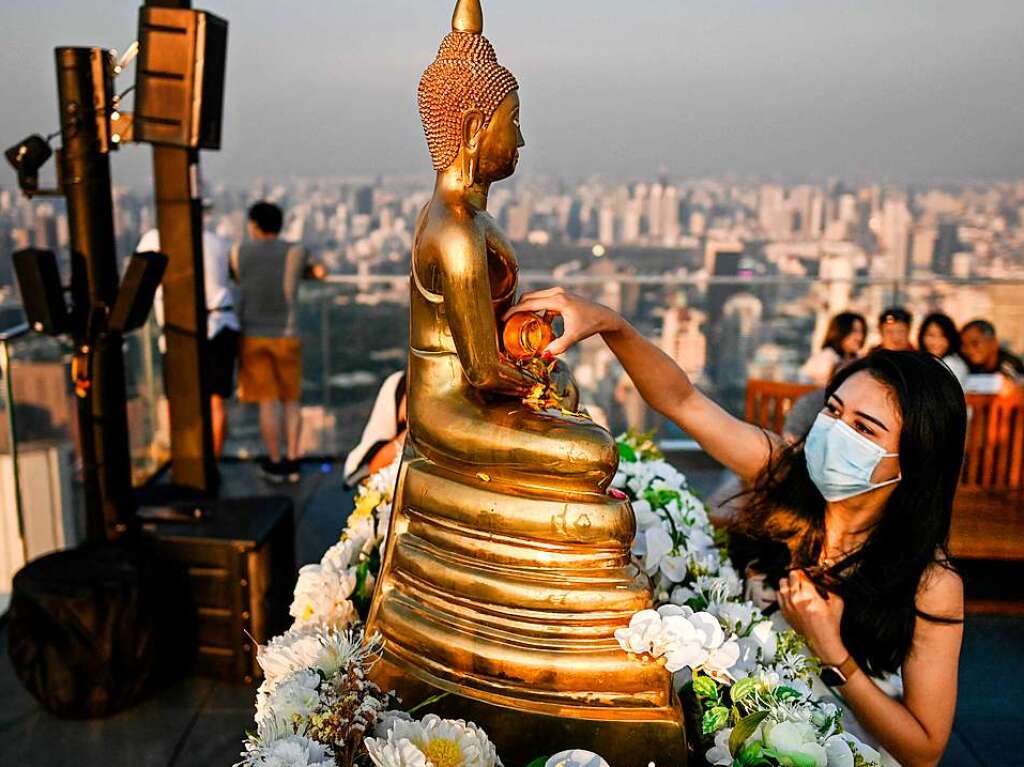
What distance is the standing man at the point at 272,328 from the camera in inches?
236

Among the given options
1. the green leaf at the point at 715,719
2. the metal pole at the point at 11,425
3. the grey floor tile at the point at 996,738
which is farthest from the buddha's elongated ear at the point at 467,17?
the metal pole at the point at 11,425

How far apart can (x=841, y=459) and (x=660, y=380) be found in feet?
1.49

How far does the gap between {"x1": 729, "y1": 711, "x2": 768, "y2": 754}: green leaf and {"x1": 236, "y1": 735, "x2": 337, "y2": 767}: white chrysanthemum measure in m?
0.66

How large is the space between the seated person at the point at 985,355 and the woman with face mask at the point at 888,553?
162 inches

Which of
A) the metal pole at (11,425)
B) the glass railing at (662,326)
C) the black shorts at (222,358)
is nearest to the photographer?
the metal pole at (11,425)

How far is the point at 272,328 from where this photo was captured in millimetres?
6156

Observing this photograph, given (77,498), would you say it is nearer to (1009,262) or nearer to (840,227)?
(840,227)

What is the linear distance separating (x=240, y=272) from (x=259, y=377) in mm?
717

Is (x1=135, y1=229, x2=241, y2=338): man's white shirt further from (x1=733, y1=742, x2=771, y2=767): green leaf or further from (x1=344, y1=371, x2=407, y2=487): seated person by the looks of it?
(x1=733, y1=742, x2=771, y2=767): green leaf

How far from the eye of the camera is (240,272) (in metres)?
6.00

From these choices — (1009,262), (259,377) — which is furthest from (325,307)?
(1009,262)

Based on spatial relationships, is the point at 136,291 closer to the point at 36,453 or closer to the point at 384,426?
the point at 384,426

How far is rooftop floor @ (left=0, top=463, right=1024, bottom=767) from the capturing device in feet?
10.9

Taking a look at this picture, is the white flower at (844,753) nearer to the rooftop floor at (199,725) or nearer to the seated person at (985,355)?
the rooftop floor at (199,725)
